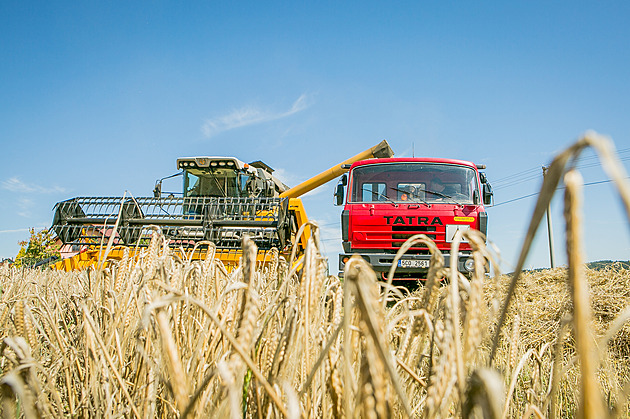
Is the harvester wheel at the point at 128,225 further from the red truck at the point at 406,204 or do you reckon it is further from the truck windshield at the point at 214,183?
the red truck at the point at 406,204

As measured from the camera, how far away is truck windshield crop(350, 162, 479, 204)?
22.0 feet

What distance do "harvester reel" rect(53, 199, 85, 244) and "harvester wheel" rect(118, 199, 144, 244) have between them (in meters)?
0.62

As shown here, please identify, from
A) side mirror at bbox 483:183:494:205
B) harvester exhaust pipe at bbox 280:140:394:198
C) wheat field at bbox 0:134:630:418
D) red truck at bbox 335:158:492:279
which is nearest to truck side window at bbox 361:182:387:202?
red truck at bbox 335:158:492:279

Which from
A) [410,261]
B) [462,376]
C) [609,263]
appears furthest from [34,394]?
[609,263]

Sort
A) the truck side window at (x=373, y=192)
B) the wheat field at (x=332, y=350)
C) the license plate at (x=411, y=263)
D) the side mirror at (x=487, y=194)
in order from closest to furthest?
the wheat field at (x=332, y=350) < the license plate at (x=411, y=263) < the side mirror at (x=487, y=194) < the truck side window at (x=373, y=192)

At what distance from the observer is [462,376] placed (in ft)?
1.87

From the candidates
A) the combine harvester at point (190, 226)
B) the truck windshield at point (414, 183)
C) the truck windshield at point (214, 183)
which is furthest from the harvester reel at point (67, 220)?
the truck windshield at point (414, 183)

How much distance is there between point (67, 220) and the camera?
22.1 ft

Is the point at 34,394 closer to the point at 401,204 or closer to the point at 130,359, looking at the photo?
the point at 130,359

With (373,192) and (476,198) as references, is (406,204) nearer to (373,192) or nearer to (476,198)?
(373,192)

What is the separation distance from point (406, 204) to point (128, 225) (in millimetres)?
4320

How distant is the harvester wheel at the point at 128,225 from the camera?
6.38m

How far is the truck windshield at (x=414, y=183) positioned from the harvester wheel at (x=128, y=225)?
11.1 ft

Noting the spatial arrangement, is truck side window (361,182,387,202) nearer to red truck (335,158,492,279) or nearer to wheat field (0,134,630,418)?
red truck (335,158,492,279)
